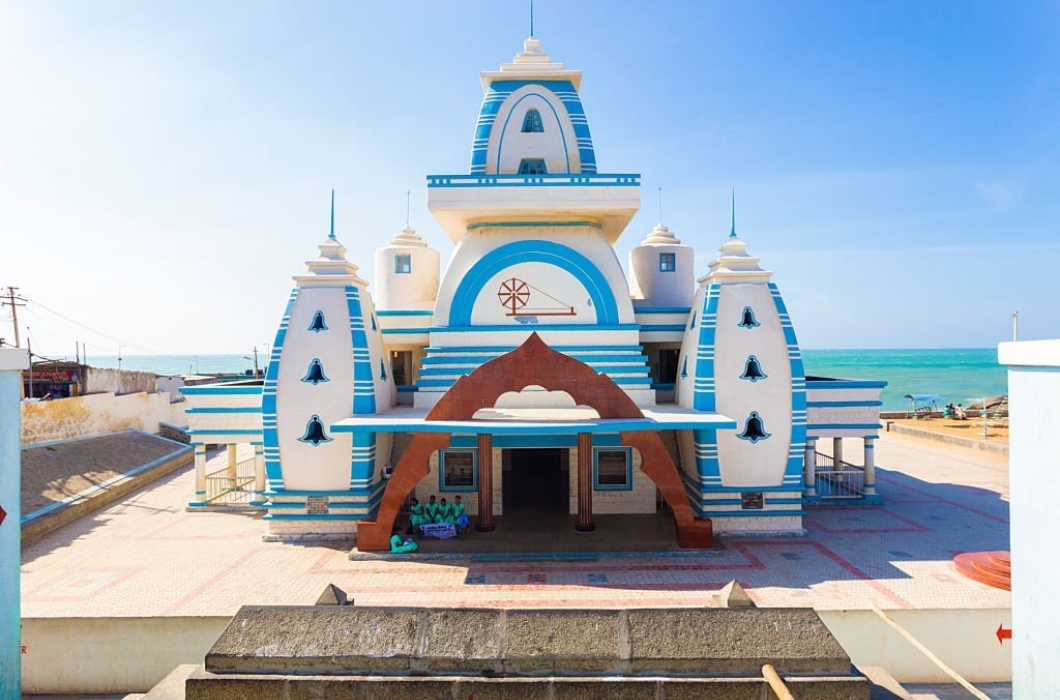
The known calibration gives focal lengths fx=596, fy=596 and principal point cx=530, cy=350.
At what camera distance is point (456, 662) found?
6.13m

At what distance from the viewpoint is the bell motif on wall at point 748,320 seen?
15172 millimetres

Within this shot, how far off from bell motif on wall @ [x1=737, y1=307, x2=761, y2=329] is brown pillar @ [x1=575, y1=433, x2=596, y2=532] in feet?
16.0

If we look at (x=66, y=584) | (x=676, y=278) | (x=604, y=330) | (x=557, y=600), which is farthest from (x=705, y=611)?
(x=676, y=278)

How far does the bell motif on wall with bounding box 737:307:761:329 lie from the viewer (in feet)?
49.8

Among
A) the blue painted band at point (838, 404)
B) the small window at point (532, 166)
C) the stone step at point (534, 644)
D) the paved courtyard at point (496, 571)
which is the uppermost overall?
the small window at point (532, 166)

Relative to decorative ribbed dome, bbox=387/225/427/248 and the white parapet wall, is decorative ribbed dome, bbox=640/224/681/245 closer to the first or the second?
decorative ribbed dome, bbox=387/225/427/248

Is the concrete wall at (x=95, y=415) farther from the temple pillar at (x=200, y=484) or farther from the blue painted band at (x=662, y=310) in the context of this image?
the blue painted band at (x=662, y=310)

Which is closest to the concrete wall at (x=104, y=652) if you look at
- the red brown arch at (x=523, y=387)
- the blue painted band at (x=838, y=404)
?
the red brown arch at (x=523, y=387)

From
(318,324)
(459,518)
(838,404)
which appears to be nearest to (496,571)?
(459,518)

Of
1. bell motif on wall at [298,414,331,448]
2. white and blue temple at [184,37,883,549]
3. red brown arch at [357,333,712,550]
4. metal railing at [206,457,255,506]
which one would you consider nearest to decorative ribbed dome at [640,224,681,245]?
white and blue temple at [184,37,883,549]

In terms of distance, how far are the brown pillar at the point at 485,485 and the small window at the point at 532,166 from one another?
27.1ft

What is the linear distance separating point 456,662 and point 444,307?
1159 cm

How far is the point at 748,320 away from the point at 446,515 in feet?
29.9

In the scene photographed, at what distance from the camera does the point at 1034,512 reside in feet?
16.1
